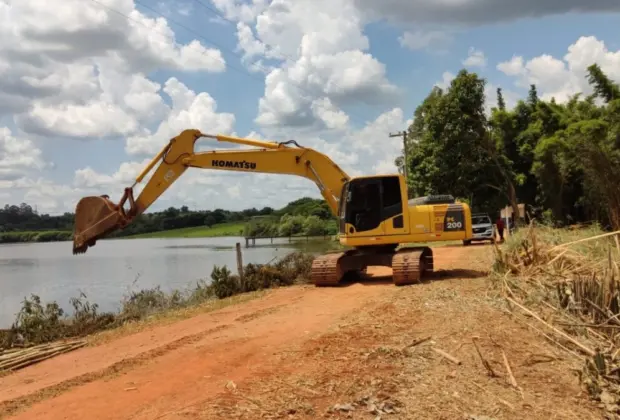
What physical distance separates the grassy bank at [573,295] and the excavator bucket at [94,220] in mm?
8383

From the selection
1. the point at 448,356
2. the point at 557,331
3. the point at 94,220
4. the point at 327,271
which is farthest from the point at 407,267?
the point at 94,220

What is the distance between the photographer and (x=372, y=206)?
14688 millimetres

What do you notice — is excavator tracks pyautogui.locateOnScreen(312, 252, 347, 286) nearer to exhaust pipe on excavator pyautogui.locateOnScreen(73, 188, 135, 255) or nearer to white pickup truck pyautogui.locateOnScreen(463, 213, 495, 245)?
exhaust pipe on excavator pyautogui.locateOnScreen(73, 188, 135, 255)

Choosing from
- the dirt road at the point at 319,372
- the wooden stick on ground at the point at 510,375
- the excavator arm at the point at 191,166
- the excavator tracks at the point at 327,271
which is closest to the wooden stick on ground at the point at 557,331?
the dirt road at the point at 319,372

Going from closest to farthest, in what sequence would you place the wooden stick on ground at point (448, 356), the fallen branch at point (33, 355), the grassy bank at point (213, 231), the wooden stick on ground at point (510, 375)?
the wooden stick on ground at point (510, 375), the wooden stick on ground at point (448, 356), the fallen branch at point (33, 355), the grassy bank at point (213, 231)

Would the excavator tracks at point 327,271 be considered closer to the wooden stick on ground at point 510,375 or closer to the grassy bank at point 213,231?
the wooden stick on ground at point 510,375

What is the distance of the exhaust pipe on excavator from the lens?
1377 centimetres

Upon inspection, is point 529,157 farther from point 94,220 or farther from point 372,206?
point 94,220

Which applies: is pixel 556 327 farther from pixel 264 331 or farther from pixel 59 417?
pixel 59 417

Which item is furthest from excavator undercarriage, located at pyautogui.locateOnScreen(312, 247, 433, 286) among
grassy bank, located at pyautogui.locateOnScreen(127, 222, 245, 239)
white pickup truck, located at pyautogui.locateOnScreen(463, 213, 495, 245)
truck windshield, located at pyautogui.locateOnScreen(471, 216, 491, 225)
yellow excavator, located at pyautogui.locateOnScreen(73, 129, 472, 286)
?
grassy bank, located at pyautogui.locateOnScreen(127, 222, 245, 239)

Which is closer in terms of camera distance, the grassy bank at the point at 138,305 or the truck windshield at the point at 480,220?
the grassy bank at the point at 138,305

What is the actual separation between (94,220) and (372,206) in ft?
21.2

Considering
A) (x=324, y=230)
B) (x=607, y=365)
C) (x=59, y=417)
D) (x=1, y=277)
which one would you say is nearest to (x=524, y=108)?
(x=324, y=230)

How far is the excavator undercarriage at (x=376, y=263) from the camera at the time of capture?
45.5ft
